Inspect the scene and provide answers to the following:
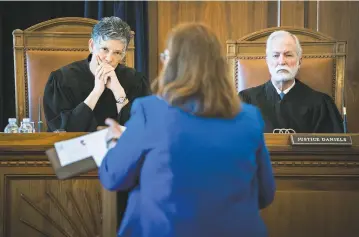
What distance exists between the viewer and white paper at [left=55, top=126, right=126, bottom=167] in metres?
1.85

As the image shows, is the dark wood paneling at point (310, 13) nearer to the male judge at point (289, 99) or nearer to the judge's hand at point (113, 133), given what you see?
the male judge at point (289, 99)

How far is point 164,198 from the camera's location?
1.67m

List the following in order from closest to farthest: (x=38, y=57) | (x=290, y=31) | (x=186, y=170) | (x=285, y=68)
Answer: (x=186, y=170) < (x=285, y=68) < (x=38, y=57) < (x=290, y=31)

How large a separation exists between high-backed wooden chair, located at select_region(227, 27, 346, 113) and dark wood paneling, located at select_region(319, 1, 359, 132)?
0.89 meters

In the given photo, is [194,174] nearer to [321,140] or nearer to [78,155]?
[78,155]

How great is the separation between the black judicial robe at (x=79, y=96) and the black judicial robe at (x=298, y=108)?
0.68 metres

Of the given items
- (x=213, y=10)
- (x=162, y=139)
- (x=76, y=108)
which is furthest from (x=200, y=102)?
(x=213, y=10)

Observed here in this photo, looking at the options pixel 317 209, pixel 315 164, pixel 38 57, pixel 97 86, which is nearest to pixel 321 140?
pixel 315 164

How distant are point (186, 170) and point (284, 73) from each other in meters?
1.94

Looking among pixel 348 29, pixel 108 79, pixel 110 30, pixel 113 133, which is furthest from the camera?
pixel 348 29

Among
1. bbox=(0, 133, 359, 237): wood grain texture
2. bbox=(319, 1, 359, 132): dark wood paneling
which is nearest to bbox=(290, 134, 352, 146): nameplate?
bbox=(0, 133, 359, 237): wood grain texture

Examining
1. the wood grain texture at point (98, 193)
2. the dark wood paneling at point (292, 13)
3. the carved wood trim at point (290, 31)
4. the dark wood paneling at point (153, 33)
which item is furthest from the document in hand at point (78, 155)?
the dark wood paneling at point (292, 13)

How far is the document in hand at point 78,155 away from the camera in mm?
1833

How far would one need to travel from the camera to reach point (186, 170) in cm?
165
